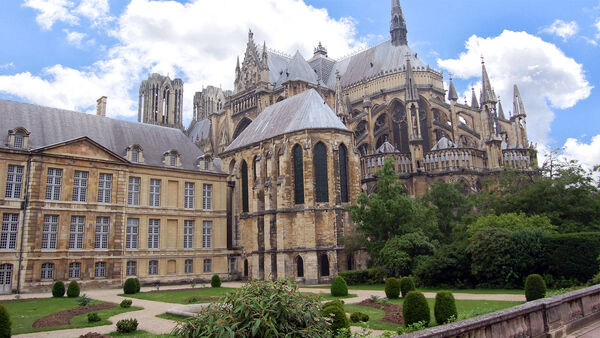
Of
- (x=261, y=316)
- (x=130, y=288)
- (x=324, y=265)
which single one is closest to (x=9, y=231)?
(x=130, y=288)

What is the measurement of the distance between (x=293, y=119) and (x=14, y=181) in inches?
758

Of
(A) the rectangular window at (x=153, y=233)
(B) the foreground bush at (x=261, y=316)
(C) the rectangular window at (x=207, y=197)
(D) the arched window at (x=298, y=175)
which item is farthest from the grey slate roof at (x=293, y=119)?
(B) the foreground bush at (x=261, y=316)

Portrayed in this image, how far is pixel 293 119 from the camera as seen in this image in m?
35.8

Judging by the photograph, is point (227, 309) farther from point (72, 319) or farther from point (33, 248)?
point (33, 248)

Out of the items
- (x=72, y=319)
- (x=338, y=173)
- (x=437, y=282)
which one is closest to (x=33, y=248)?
(x=72, y=319)

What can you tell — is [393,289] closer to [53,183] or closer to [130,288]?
[130,288]

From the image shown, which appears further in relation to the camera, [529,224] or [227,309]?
[529,224]

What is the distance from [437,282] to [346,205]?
9.96m

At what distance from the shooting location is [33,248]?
27.5 metres

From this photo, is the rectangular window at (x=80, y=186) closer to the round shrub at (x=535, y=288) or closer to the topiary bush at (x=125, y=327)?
the topiary bush at (x=125, y=327)

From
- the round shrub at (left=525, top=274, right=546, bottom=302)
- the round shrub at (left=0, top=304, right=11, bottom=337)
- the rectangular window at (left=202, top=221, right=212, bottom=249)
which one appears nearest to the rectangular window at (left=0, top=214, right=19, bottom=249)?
the rectangular window at (left=202, top=221, right=212, bottom=249)

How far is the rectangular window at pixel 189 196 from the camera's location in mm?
35844

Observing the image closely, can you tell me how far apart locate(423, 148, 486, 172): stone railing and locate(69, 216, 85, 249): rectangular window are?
94.5 feet

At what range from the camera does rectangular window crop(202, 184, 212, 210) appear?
37062 millimetres
